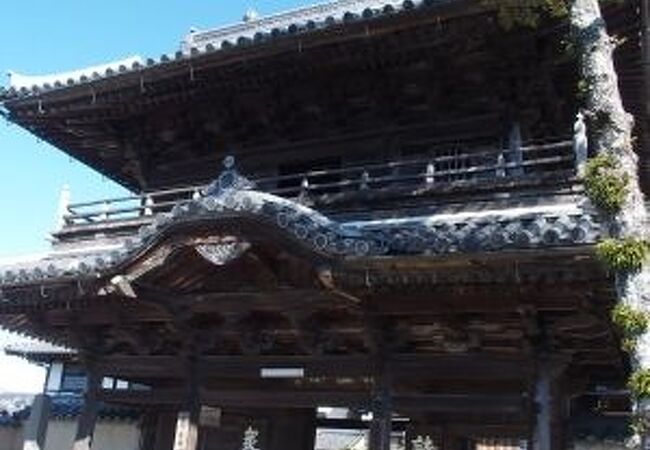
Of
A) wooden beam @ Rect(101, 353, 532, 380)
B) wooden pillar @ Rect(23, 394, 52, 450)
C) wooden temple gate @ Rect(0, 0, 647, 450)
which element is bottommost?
wooden pillar @ Rect(23, 394, 52, 450)

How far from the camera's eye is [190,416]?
11.5 metres

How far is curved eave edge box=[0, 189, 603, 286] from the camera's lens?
27.2 feet

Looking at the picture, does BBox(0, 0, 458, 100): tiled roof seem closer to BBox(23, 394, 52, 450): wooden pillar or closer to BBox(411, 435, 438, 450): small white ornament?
BBox(23, 394, 52, 450): wooden pillar

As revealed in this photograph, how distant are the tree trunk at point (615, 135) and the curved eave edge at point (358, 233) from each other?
4.39 feet

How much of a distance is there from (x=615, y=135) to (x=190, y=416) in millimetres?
7132

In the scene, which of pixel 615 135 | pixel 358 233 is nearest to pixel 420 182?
pixel 358 233

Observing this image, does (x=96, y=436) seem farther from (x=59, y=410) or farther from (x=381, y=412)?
(x=381, y=412)

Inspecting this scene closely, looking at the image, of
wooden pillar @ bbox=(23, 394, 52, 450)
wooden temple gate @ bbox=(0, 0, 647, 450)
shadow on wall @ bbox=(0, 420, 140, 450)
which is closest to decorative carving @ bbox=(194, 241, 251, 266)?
wooden temple gate @ bbox=(0, 0, 647, 450)

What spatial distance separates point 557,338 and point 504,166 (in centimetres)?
233

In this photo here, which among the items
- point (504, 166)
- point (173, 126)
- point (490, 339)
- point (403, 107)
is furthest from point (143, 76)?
point (490, 339)

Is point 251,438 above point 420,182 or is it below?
below

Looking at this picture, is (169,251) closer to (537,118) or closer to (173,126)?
(173,126)

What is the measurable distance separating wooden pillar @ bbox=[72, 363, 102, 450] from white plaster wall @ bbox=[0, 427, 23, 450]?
11093mm

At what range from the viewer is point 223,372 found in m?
11.6
